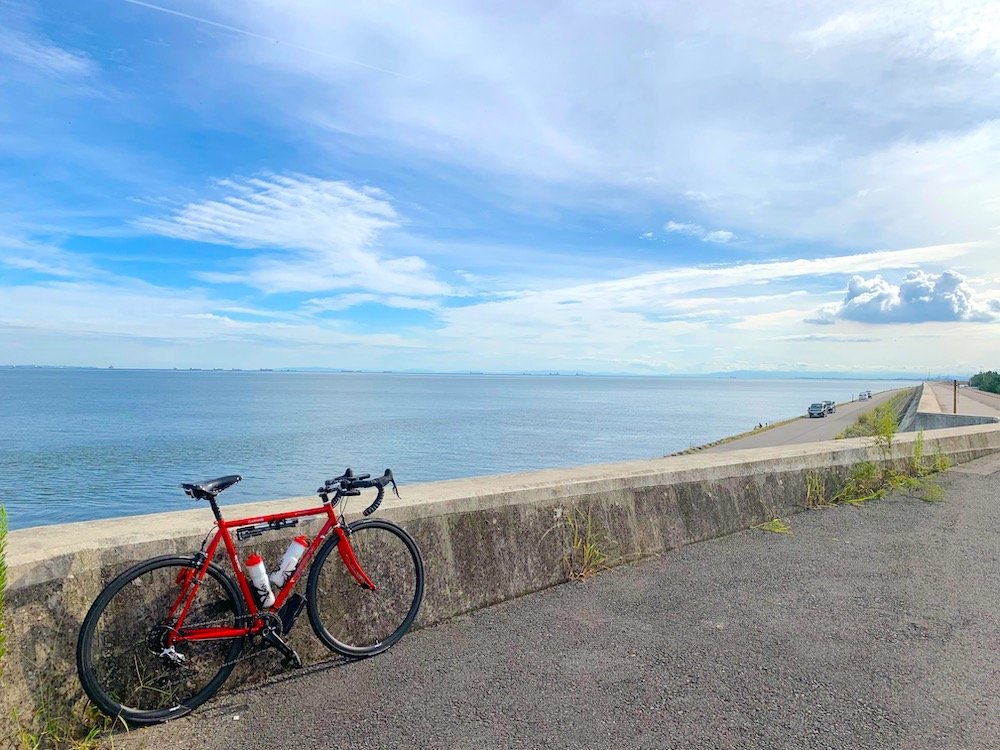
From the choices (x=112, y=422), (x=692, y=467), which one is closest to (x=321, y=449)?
(x=112, y=422)

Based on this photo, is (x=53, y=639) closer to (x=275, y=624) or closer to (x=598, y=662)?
(x=275, y=624)

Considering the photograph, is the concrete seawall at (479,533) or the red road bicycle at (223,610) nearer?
the concrete seawall at (479,533)

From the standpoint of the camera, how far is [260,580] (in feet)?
12.7

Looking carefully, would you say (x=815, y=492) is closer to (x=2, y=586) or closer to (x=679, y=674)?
(x=679, y=674)

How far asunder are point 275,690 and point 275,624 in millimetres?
348

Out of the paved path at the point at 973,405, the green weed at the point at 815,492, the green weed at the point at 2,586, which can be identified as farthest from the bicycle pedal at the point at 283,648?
the paved path at the point at 973,405

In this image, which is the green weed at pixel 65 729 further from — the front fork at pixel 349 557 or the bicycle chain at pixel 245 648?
the front fork at pixel 349 557

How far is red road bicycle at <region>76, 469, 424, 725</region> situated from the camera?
3479mm

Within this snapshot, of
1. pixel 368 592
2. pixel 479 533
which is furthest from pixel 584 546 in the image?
pixel 368 592

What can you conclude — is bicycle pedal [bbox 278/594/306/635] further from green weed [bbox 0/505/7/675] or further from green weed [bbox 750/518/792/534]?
green weed [bbox 750/518/792/534]

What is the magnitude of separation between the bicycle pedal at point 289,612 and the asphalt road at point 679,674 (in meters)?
0.30

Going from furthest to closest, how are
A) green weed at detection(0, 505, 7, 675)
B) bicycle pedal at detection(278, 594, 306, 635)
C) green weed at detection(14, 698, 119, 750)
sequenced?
1. bicycle pedal at detection(278, 594, 306, 635)
2. green weed at detection(14, 698, 119, 750)
3. green weed at detection(0, 505, 7, 675)

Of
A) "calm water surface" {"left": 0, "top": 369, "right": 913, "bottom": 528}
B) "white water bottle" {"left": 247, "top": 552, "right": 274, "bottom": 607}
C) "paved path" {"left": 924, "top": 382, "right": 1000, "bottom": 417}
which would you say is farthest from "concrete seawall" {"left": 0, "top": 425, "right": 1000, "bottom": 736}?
"calm water surface" {"left": 0, "top": 369, "right": 913, "bottom": 528}

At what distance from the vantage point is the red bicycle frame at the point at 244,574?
3631 mm
